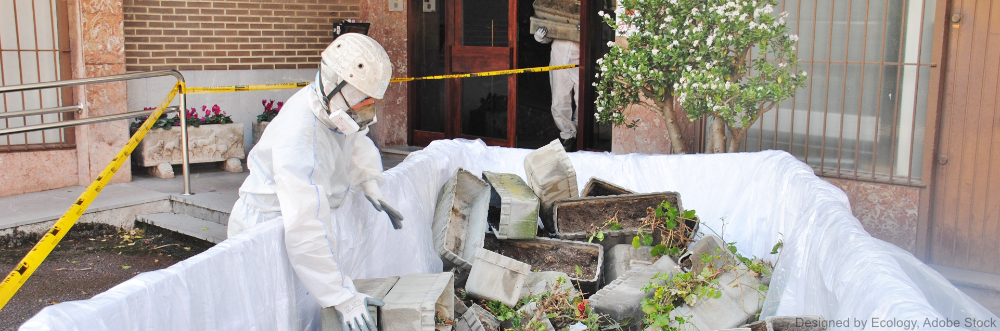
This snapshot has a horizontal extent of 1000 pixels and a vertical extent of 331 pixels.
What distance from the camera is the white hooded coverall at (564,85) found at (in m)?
8.05

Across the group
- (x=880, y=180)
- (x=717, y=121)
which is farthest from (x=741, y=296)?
(x=880, y=180)

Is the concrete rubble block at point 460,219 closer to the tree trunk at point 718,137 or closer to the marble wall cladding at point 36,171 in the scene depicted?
the tree trunk at point 718,137

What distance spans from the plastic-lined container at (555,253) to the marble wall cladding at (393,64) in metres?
4.10

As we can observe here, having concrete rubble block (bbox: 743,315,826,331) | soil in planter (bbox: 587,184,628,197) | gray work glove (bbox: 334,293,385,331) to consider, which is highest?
soil in planter (bbox: 587,184,628,197)

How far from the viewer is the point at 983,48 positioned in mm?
5000

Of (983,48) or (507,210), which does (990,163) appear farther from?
(507,210)

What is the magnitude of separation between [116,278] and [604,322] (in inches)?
128

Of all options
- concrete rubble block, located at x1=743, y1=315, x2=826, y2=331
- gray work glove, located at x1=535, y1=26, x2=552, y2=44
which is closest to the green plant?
concrete rubble block, located at x1=743, y1=315, x2=826, y2=331

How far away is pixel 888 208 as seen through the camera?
17.9 feet

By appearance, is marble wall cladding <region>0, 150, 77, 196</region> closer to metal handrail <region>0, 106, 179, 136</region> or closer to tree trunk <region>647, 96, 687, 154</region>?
metal handrail <region>0, 106, 179, 136</region>

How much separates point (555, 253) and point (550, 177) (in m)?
0.56

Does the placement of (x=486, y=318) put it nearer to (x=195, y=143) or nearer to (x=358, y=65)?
(x=358, y=65)

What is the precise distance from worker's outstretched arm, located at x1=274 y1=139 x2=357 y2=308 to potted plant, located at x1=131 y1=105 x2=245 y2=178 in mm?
4661

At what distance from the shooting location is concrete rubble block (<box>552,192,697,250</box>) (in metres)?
4.95
